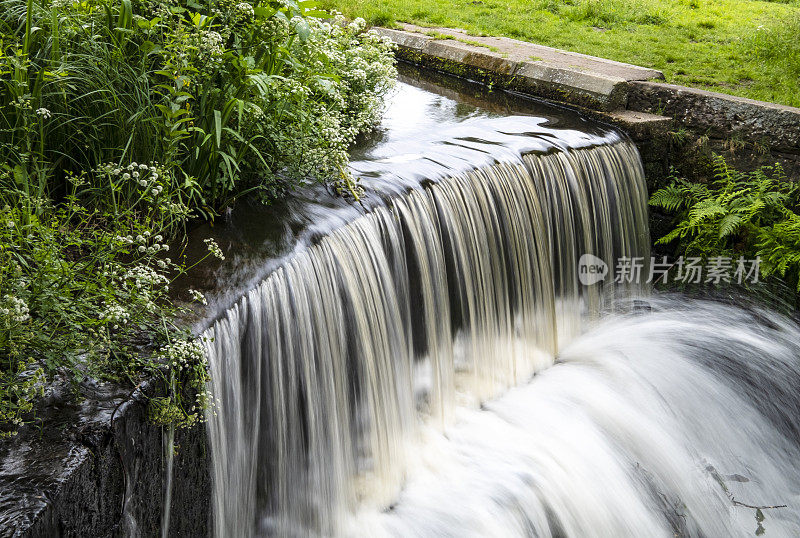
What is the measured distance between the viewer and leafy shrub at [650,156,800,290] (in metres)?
6.05

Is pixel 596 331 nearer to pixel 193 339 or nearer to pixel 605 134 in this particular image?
pixel 605 134

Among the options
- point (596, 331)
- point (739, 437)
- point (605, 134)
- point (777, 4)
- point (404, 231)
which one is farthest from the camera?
point (777, 4)

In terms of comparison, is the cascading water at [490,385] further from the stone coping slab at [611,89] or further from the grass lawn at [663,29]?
the grass lawn at [663,29]

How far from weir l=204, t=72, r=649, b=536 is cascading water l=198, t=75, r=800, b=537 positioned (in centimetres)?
1

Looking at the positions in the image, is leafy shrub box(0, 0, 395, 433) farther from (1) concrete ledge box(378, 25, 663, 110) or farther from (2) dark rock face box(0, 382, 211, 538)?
(1) concrete ledge box(378, 25, 663, 110)

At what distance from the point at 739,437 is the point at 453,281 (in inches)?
90.7

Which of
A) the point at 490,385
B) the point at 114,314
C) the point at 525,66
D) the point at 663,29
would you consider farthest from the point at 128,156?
the point at 663,29

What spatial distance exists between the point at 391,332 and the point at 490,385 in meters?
1.15

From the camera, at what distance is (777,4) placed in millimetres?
11562

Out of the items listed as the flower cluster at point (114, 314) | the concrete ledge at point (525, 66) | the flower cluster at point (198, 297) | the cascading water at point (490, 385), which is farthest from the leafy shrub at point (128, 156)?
the concrete ledge at point (525, 66)

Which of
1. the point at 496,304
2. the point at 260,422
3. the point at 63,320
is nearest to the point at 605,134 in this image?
the point at 496,304

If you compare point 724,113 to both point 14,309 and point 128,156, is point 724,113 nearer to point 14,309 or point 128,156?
point 128,156

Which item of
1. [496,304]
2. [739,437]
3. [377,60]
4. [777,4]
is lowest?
[739,437]

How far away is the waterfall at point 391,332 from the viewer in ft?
10.6
